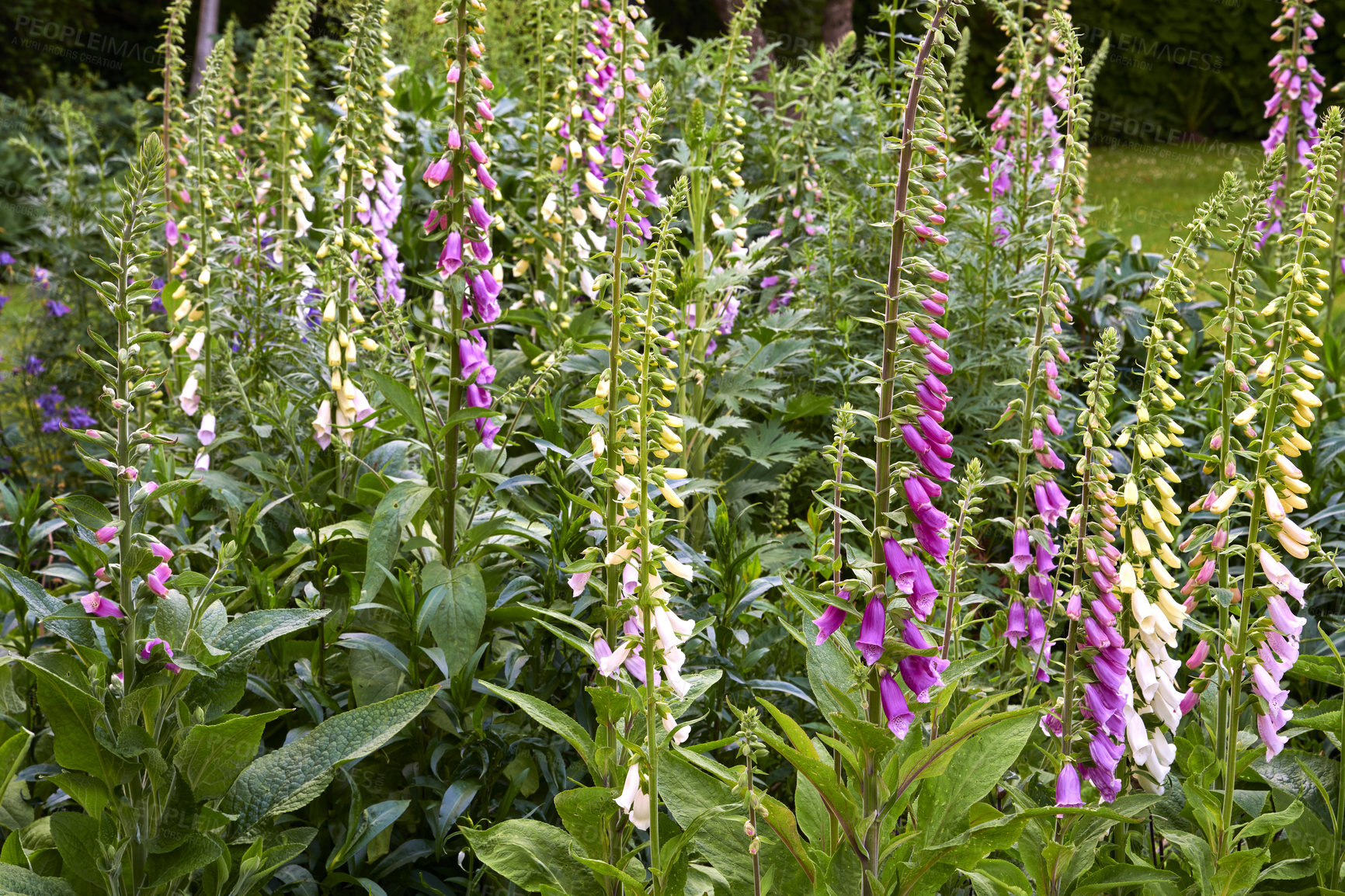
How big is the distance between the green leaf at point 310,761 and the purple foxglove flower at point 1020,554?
1.20 m

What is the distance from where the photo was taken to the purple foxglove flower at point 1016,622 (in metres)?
2.30

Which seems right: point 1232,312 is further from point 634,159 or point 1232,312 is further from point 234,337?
point 234,337

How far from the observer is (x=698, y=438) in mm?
3730

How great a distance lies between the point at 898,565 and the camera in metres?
1.74

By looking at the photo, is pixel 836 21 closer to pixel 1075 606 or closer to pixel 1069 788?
pixel 1075 606

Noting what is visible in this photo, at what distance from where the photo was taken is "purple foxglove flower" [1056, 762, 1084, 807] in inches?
77.6

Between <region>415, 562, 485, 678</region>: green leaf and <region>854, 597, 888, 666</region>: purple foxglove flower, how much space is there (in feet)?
3.26

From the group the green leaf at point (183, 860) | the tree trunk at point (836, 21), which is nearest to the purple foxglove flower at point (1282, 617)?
the green leaf at point (183, 860)

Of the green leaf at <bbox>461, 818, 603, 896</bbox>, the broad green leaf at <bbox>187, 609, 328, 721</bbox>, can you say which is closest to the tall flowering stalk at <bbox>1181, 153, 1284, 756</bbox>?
the green leaf at <bbox>461, 818, 603, 896</bbox>

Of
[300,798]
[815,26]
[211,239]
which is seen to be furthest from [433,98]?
[815,26]

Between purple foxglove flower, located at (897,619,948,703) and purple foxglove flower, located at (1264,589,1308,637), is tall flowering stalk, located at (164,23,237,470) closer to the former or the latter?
purple foxglove flower, located at (897,619,948,703)

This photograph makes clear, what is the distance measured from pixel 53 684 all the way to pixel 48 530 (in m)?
1.44

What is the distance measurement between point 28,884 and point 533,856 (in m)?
0.90

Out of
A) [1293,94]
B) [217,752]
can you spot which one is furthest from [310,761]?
[1293,94]
